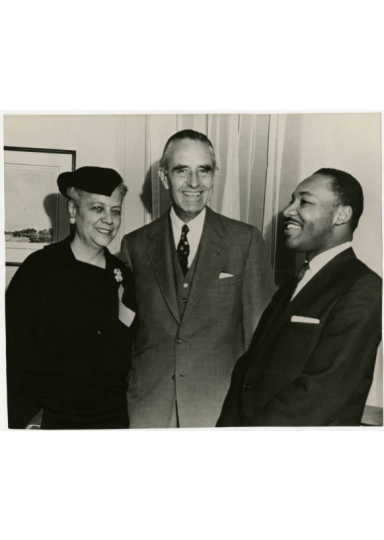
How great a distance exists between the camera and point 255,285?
2777 mm

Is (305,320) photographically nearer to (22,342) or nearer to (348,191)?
(348,191)

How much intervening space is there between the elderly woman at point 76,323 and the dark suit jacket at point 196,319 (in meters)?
0.09

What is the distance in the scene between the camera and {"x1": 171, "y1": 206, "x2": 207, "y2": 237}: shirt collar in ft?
9.22

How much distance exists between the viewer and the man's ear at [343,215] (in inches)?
109

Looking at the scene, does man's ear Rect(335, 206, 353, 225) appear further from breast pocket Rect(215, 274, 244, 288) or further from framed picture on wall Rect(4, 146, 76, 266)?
framed picture on wall Rect(4, 146, 76, 266)

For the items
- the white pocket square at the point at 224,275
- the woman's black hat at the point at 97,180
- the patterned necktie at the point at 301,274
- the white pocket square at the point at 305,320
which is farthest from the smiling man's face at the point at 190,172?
the white pocket square at the point at 305,320

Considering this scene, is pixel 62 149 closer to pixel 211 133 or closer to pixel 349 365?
pixel 211 133

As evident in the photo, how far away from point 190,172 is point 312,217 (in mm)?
631

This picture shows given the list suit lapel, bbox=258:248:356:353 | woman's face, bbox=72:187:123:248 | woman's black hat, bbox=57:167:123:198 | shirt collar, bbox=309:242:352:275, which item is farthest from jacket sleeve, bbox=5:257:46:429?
shirt collar, bbox=309:242:352:275

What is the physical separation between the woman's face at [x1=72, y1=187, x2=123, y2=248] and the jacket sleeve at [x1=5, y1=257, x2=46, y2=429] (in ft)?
1.01

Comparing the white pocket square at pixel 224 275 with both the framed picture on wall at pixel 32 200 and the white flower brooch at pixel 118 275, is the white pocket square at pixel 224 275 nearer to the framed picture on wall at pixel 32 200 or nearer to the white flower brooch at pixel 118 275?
the white flower brooch at pixel 118 275

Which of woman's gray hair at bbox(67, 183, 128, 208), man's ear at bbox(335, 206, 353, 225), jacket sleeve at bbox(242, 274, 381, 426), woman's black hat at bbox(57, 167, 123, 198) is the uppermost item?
woman's black hat at bbox(57, 167, 123, 198)

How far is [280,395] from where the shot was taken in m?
2.68

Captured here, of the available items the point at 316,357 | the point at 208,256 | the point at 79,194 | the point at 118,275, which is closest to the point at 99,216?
the point at 79,194
